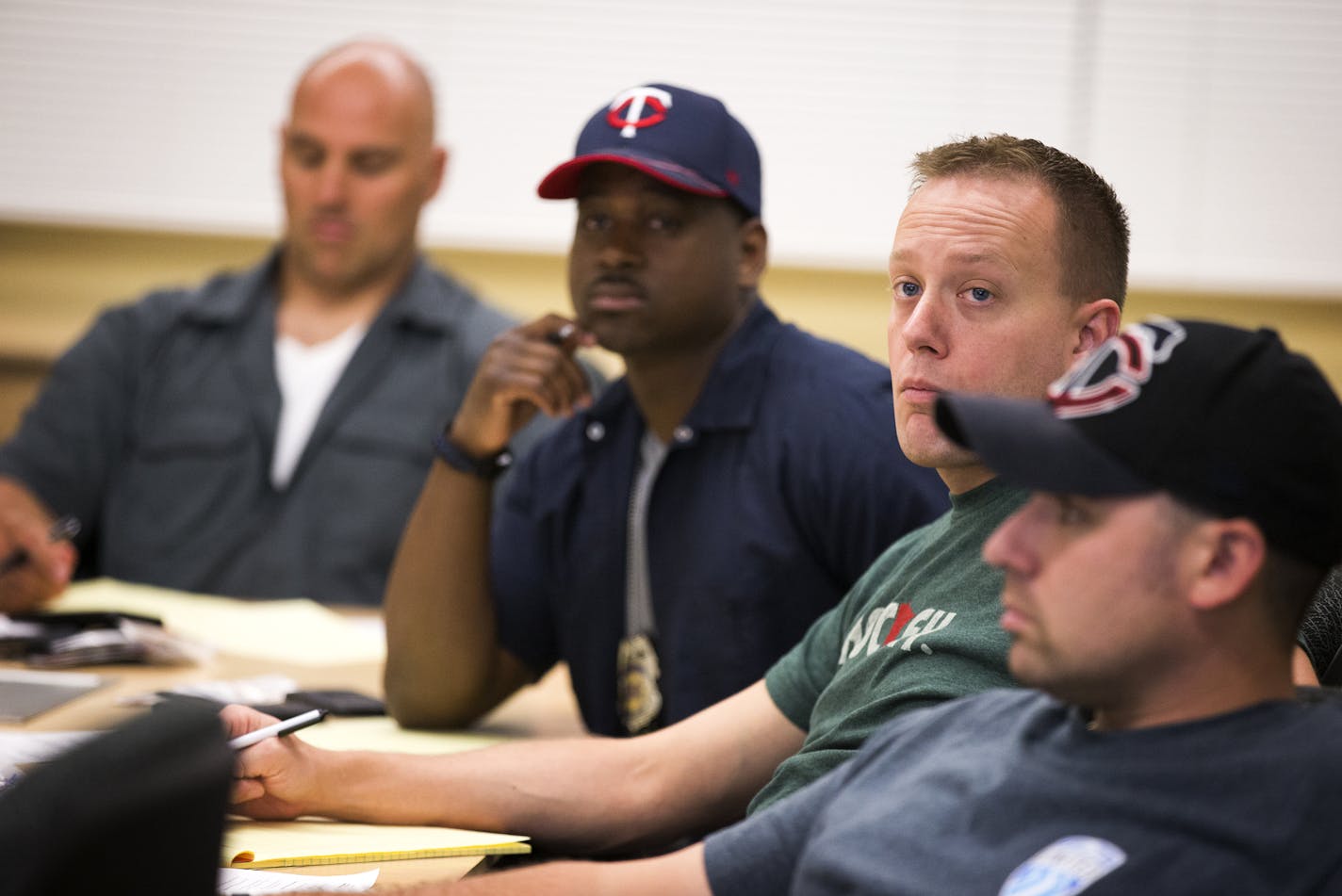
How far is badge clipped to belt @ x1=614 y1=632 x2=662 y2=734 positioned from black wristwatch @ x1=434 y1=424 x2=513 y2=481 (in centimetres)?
26

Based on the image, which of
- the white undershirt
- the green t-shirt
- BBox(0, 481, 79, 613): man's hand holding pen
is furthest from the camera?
the white undershirt

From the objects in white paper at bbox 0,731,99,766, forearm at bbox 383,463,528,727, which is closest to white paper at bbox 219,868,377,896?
white paper at bbox 0,731,99,766

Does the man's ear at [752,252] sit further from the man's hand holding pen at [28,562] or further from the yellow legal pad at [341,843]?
the man's hand holding pen at [28,562]

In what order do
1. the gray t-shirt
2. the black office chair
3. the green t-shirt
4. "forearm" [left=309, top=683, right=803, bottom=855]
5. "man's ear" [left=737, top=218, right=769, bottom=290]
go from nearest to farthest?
the black office chair
the gray t-shirt
the green t-shirt
"forearm" [left=309, top=683, right=803, bottom=855]
"man's ear" [left=737, top=218, right=769, bottom=290]

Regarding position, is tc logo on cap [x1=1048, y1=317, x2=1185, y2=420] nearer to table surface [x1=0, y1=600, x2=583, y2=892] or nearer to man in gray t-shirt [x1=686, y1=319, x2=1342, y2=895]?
man in gray t-shirt [x1=686, y1=319, x2=1342, y2=895]

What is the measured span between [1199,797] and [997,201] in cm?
55

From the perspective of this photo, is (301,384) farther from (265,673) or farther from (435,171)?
(265,673)

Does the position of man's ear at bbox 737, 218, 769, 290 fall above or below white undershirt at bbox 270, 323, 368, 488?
above

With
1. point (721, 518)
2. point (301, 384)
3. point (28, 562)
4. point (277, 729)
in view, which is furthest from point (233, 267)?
point (277, 729)

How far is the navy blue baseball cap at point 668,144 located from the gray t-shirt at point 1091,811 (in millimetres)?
927

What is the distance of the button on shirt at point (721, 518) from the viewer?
169cm

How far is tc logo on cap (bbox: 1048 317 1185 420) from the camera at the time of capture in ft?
A: 2.76

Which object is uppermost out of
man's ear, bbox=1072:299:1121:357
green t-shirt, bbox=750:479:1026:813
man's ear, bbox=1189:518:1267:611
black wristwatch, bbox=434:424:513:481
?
man's ear, bbox=1072:299:1121:357

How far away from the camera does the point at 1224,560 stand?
815 mm
